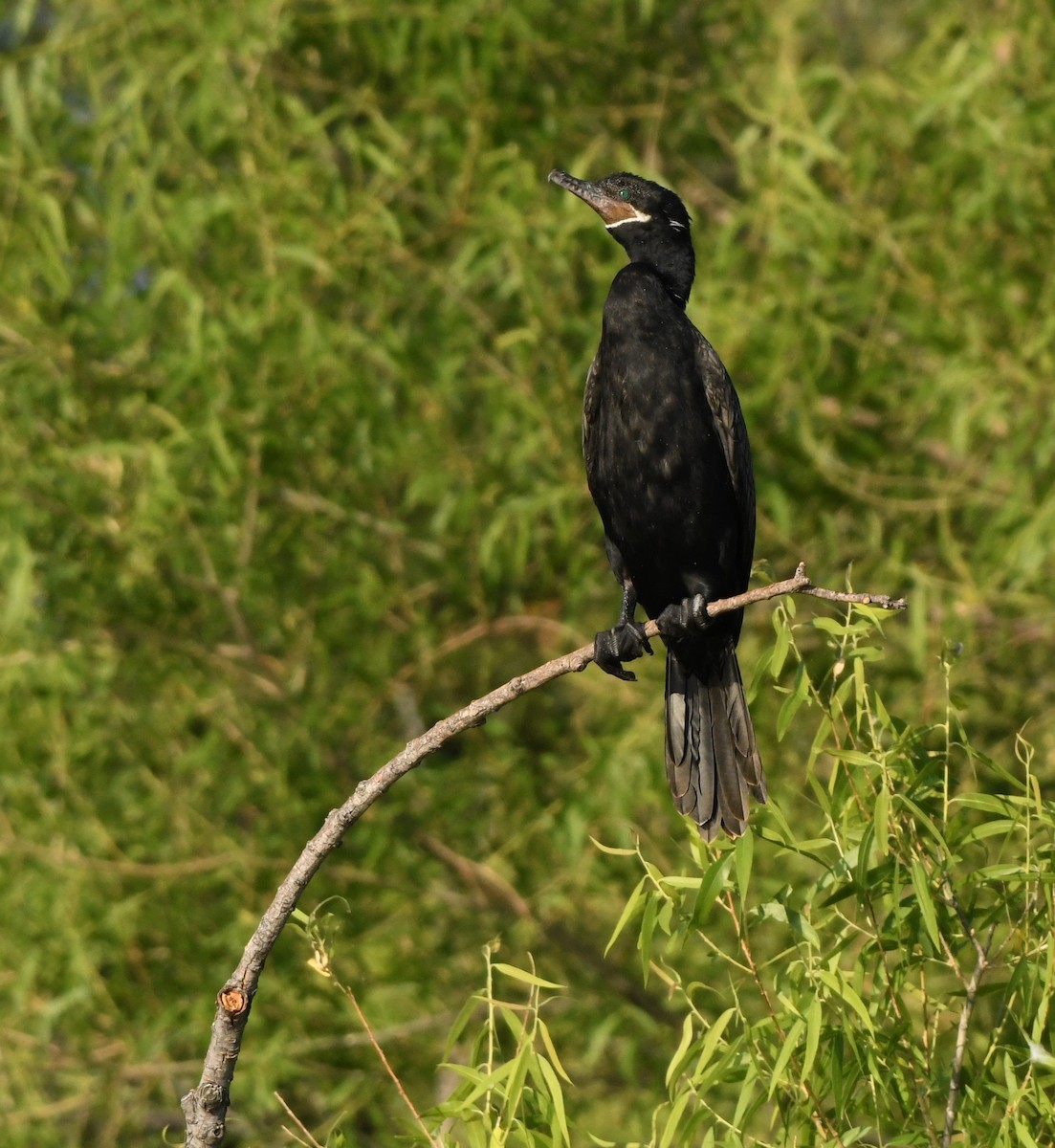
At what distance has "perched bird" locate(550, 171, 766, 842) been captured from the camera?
3.94 metres

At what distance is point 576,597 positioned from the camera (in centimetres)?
524

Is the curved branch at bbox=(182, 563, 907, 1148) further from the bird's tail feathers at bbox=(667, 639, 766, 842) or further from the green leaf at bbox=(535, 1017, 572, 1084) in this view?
the bird's tail feathers at bbox=(667, 639, 766, 842)

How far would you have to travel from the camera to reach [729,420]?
4.13 metres

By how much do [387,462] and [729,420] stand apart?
1294 millimetres

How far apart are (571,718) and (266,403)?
5.59ft

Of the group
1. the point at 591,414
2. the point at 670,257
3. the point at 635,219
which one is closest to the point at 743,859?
the point at 591,414

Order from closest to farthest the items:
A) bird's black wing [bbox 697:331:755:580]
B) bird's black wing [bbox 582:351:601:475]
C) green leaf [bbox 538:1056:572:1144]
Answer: green leaf [bbox 538:1056:572:1144], bird's black wing [bbox 697:331:755:580], bird's black wing [bbox 582:351:601:475]

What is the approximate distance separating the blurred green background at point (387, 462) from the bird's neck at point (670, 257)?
47 cm

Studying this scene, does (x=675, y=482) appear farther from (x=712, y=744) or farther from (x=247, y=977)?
(x=247, y=977)

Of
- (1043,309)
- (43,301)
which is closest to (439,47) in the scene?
(43,301)

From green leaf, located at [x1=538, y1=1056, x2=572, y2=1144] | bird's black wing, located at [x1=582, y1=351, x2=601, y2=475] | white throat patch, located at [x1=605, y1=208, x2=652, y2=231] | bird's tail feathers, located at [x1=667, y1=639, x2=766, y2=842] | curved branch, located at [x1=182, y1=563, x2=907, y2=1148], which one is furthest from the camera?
white throat patch, located at [x1=605, y1=208, x2=652, y2=231]

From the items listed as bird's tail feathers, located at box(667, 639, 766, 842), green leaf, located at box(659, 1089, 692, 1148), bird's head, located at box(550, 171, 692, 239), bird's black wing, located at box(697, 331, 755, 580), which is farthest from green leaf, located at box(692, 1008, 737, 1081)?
bird's head, located at box(550, 171, 692, 239)

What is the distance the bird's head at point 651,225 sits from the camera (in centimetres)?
430

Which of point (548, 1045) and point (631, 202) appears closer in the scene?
point (548, 1045)
